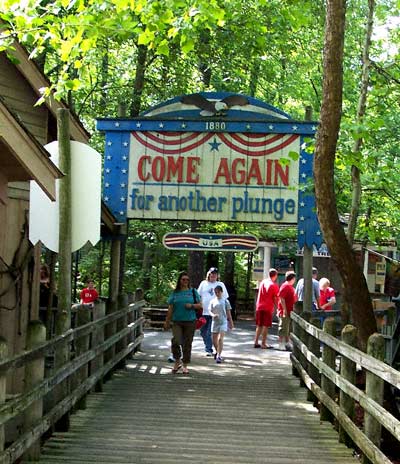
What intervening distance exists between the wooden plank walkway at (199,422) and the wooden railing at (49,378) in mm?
325

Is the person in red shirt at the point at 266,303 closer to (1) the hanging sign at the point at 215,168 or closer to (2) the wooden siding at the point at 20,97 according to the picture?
(1) the hanging sign at the point at 215,168

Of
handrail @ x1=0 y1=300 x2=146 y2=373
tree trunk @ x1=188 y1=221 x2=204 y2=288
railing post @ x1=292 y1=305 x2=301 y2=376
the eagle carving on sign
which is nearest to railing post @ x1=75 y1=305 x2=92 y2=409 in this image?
handrail @ x1=0 y1=300 x2=146 y2=373

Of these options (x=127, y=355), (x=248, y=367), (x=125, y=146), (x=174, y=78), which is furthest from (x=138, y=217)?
(x=174, y=78)

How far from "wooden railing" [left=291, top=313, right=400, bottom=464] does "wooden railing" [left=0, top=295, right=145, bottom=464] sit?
2.69 metres

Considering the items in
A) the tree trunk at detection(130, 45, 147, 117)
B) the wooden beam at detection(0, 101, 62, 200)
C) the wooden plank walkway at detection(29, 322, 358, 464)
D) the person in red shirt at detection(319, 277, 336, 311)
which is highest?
the tree trunk at detection(130, 45, 147, 117)

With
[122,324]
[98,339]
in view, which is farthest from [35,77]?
[122,324]

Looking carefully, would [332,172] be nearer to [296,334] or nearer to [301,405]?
[301,405]

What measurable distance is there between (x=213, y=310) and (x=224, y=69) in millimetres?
10390

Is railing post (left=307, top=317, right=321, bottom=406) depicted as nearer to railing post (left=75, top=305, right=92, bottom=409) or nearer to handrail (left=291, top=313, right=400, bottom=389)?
handrail (left=291, top=313, right=400, bottom=389)

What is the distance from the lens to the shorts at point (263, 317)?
1622cm

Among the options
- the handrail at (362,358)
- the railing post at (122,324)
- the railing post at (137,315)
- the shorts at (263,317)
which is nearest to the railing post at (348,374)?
the handrail at (362,358)

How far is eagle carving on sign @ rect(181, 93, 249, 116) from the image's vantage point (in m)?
14.1

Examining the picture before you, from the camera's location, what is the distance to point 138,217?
1409 cm

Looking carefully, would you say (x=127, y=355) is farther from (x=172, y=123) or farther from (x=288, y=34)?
(x=288, y=34)
